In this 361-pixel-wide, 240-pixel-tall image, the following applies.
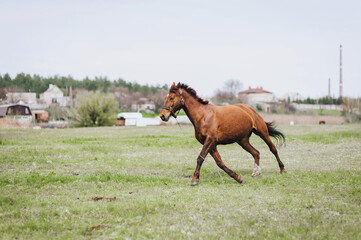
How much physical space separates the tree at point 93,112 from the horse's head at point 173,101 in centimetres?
5668

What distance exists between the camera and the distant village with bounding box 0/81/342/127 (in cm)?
7920

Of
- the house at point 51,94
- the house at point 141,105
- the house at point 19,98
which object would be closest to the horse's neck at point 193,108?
the house at point 19,98

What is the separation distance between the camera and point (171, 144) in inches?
1024

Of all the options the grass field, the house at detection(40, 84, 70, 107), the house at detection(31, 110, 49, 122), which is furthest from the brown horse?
the house at detection(40, 84, 70, 107)

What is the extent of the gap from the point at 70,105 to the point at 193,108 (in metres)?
82.0

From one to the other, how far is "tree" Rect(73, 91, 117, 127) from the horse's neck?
2230 inches

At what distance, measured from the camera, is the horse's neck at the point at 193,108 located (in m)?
11.1

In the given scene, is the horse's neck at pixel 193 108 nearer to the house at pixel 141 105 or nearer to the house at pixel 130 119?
the house at pixel 130 119

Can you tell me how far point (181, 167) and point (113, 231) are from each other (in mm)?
8700

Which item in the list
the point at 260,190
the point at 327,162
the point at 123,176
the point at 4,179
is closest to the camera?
the point at 260,190

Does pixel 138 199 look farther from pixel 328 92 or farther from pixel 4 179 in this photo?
pixel 328 92

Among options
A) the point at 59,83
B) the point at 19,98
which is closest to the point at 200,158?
the point at 19,98

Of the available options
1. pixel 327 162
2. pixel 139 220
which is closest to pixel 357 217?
pixel 139 220

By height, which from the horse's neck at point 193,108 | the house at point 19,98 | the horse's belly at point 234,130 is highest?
the house at point 19,98
